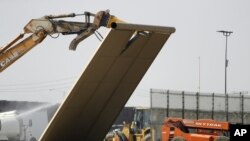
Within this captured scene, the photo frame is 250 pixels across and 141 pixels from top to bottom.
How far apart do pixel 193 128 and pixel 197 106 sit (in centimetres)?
1571

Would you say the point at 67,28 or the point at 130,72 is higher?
the point at 67,28

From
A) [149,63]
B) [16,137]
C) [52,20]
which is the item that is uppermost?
[52,20]

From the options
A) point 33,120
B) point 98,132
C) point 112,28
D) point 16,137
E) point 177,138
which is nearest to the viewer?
point 112,28

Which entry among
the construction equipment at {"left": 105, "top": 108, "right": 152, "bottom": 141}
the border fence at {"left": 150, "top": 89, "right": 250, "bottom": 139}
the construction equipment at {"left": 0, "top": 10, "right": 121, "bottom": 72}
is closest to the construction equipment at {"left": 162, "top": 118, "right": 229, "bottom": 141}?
the construction equipment at {"left": 105, "top": 108, "right": 152, "bottom": 141}

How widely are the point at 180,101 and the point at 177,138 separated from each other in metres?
15.5

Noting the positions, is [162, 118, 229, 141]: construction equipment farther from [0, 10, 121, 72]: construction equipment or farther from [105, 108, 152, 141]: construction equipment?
[0, 10, 121, 72]: construction equipment

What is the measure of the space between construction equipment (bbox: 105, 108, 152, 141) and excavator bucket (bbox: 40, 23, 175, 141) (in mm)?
13413

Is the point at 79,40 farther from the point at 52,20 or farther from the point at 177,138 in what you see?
the point at 177,138

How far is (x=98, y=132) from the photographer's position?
21.4m

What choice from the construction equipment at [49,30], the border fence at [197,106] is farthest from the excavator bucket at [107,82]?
the border fence at [197,106]

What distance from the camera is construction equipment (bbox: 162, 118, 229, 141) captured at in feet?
115

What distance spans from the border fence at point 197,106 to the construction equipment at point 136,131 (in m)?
5.21

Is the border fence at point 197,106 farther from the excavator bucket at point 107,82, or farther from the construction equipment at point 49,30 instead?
the excavator bucket at point 107,82

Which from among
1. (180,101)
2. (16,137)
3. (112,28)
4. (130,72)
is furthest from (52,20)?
(180,101)
